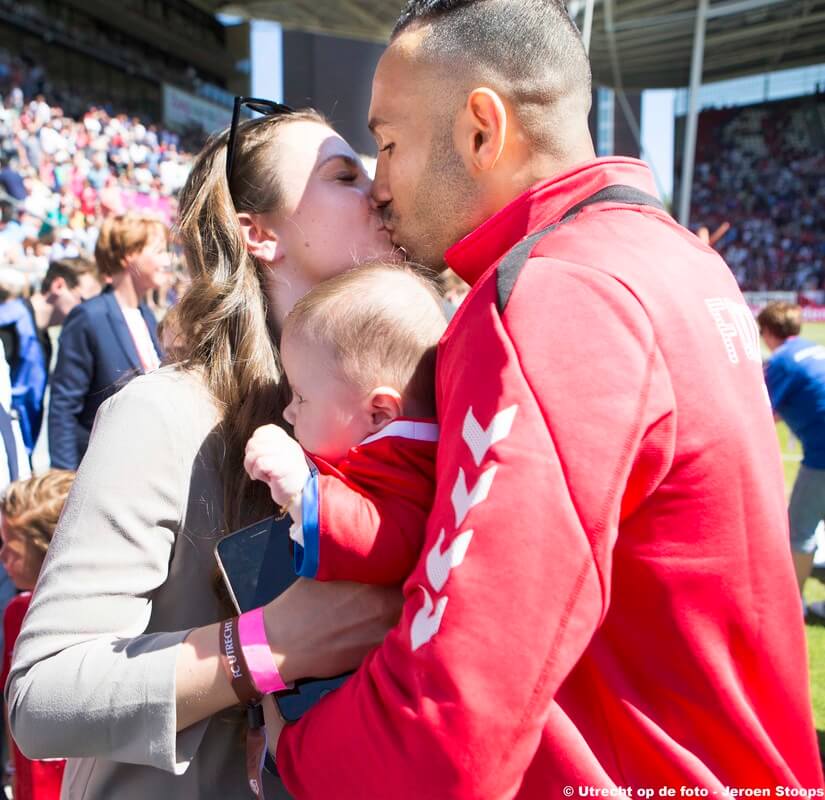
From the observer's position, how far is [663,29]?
25.4 meters

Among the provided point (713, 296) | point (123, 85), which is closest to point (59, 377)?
point (713, 296)

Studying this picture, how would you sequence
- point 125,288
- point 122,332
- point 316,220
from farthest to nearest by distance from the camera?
point 125,288 < point 122,332 < point 316,220

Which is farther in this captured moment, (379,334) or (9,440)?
(9,440)

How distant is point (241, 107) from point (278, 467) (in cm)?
92

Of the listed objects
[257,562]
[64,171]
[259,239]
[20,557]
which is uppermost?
[64,171]

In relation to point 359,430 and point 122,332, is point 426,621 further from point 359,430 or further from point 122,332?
point 122,332

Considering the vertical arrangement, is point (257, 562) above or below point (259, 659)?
above

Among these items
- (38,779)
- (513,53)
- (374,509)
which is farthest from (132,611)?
(38,779)

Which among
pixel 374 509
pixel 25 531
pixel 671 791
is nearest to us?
pixel 671 791

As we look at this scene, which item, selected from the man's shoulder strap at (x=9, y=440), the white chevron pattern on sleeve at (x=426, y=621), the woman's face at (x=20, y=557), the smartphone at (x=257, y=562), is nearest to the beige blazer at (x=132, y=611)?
the smartphone at (x=257, y=562)

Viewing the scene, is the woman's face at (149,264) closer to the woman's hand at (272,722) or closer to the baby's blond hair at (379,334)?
the baby's blond hair at (379,334)

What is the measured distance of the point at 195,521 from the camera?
1469mm

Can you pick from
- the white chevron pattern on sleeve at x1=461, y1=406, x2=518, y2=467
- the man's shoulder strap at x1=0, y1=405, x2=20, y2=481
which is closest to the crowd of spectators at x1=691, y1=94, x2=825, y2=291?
the man's shoulder strap at x1=0, y1=405, x2=20, y2=481

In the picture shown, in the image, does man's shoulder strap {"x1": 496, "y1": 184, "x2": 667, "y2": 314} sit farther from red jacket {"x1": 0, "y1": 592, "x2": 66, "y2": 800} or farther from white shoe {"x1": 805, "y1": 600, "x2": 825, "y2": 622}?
white shoe {"x1": 805, "y1": 600, "x2": 825, "y2": 622}
